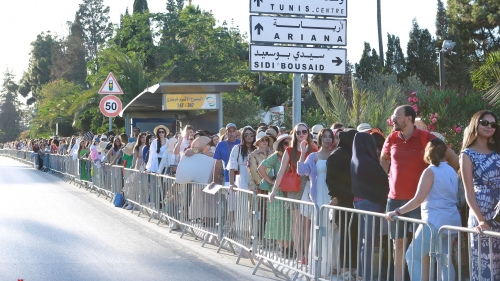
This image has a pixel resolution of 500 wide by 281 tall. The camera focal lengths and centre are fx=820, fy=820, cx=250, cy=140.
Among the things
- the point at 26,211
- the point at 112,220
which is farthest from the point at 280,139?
the point at 26,211

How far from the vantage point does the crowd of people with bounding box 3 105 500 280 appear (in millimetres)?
6570

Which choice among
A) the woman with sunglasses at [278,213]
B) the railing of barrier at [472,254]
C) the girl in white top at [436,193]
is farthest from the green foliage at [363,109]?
the railing of barrier at [472,254]

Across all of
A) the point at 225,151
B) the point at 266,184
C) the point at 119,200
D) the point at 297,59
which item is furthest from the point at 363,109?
the point at 266,184

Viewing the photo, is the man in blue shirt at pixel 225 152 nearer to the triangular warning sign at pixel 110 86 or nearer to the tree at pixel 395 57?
the triangular warning sign at pixel 110 86

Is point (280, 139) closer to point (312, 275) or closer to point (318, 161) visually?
point (318, 161)

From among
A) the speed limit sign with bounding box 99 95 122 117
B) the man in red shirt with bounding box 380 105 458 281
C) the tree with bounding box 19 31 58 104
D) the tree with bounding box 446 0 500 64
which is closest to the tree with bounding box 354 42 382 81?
the tree with bounding box 446 0 500 64

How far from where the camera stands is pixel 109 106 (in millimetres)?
23219

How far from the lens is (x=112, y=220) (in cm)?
1570

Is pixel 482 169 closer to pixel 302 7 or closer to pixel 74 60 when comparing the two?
pixel 302 7

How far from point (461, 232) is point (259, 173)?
4866 mm

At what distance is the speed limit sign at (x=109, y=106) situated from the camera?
23.1 meters

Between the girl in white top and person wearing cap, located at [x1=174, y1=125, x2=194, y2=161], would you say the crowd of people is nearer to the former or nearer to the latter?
the girl in white top

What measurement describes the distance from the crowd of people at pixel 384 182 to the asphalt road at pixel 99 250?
0.87 metres

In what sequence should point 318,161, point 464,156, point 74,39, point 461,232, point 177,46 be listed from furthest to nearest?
point 74,39
point 177,46
point 318,161
point 464,156
point 461,232
